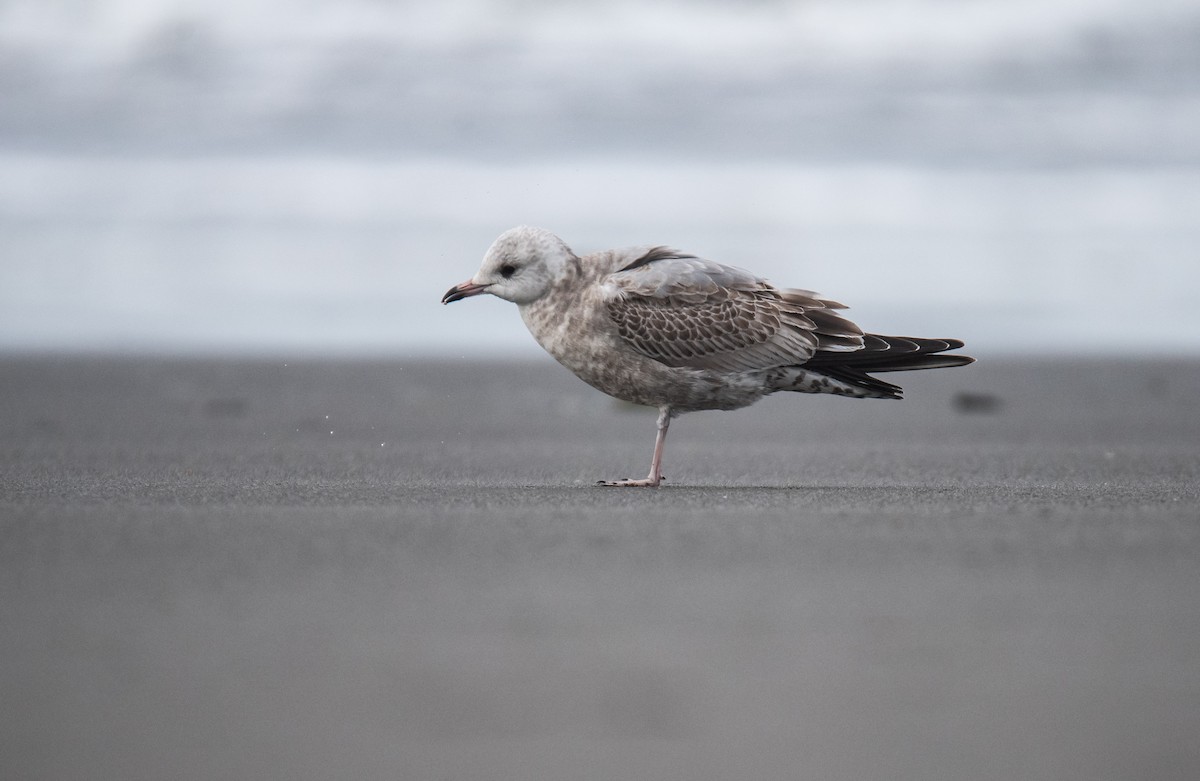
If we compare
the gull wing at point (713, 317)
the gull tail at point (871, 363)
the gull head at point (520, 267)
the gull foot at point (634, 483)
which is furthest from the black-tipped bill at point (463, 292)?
the gull tail at point (871, 363)

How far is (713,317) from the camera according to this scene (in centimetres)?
800

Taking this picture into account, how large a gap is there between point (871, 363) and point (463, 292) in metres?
2.32

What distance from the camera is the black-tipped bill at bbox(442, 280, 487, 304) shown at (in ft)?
26.2

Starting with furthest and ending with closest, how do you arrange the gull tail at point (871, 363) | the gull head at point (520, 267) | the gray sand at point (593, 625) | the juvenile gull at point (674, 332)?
1. the gull tail at point (871, 363)
2. the gull head at point (520, 267)
3. the juvenile gull at point (674, 332)
4. the gray sand at point (593, 625)

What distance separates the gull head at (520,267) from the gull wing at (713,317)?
313mm

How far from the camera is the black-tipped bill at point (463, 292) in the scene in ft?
26.2

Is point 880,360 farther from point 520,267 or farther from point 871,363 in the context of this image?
point 520,267

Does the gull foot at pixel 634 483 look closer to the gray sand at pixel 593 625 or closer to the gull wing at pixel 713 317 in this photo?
the gray sand at pixel 593 625

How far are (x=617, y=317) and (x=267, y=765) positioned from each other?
16.5 ft

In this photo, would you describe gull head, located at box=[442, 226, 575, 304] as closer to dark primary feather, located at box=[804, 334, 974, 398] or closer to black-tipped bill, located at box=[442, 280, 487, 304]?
black-tipped bill, located at box=[442, 280, 487, 304]

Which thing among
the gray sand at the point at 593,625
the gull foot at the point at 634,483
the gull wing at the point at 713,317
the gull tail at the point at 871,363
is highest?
the gull wing at the point at 713,317

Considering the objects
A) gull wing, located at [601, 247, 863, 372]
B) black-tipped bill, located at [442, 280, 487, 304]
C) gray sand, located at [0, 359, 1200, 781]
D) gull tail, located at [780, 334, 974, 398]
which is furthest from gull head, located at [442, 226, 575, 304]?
gull tail, located at [780, 334, 974, 398]

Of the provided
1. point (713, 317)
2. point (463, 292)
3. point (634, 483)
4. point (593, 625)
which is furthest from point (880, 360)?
point (593, 625)

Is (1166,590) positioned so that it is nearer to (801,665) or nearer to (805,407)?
→ (801,665)
